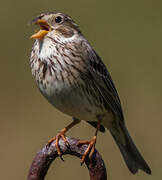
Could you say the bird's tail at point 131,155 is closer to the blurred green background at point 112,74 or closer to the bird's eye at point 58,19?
the blurred green background at point 112,74

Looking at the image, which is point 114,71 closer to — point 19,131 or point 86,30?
point 86,30

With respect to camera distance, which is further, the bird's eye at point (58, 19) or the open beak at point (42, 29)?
the bird's eye at point (58, 19)

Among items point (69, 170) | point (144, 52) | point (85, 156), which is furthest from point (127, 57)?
point (85, 156)

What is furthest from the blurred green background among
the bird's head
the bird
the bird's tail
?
the bird's head

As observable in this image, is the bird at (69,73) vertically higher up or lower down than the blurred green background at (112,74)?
higher up

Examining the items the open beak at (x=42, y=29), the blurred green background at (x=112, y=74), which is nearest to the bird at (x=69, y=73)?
the open beak at (x=42, y=29)

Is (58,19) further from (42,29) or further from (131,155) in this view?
(131,155)

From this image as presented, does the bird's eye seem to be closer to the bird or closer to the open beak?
the bird
